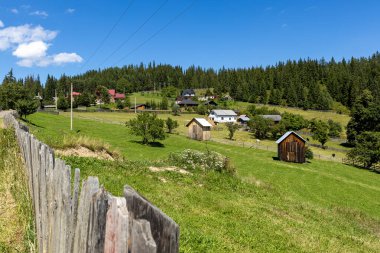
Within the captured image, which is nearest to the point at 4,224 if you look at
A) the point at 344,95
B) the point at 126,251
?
the point at 126,251

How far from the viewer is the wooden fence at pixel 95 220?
6.58 feet

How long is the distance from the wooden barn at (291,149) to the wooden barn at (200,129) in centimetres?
1769

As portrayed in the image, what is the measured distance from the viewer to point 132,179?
1273 cm

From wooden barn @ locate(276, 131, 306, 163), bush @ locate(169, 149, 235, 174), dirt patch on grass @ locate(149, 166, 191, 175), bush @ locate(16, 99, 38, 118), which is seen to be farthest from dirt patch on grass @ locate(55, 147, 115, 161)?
wooden barn @ locate(276, 131, 306, 163)

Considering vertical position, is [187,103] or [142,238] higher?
[187,103]

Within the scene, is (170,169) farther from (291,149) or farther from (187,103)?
(187,103)

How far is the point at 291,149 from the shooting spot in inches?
2026

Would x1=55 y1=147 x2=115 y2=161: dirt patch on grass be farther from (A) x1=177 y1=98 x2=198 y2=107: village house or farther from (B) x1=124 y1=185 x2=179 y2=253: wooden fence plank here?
(A) x1=177 y1=98 x2=198 y2=107: village house

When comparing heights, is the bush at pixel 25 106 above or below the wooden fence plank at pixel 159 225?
above

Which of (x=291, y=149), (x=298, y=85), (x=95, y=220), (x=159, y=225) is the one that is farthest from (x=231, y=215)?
(x=298, y=85)

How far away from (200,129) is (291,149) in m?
20.1

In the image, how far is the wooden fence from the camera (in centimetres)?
201

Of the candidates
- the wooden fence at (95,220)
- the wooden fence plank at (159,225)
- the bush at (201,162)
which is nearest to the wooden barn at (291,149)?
the bush at (201,162)

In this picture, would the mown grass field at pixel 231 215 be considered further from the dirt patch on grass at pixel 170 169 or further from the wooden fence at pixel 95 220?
the wooden fence at pixel 95 220
